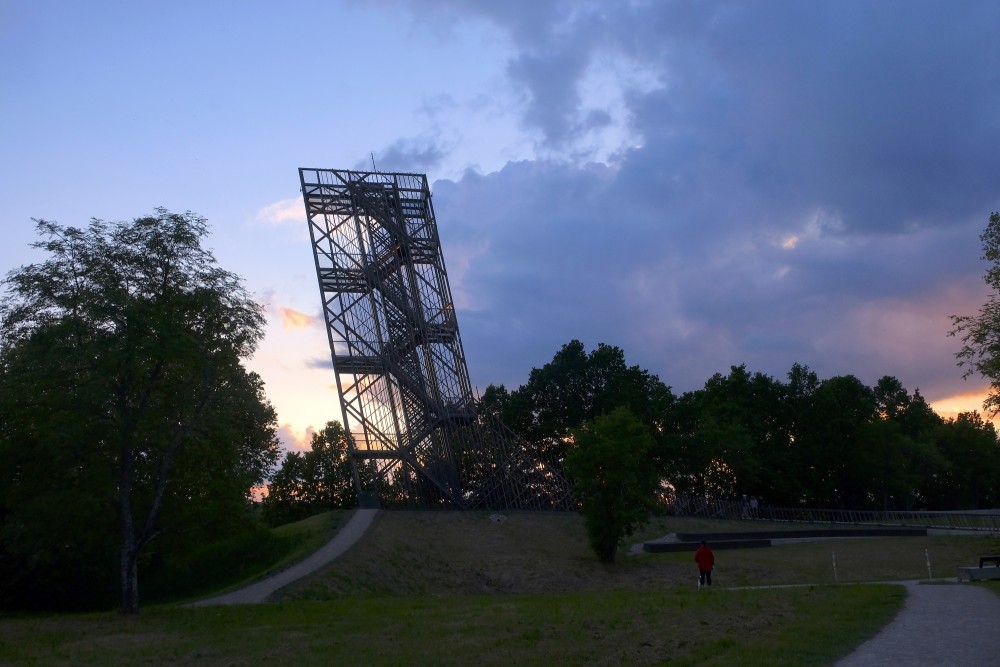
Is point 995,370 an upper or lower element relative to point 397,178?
lower

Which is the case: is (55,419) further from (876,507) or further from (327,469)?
(876,507)

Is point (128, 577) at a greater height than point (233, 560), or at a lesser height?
greater

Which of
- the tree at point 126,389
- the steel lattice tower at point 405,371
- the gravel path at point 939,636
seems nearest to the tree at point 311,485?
the steel lattice tower at point 405,371

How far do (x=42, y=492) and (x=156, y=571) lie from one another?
1649 cm

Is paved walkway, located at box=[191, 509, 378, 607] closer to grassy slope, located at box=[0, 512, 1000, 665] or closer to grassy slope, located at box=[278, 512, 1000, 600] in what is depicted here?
grassy slope, located at box=[278, 512, 1000, 600]

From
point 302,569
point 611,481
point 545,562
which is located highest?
point 611,481

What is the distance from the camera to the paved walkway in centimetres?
2325

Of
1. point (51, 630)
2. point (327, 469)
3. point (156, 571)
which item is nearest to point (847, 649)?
point (51, 630)

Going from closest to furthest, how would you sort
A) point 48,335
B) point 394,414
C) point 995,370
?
point 48,335 → point 995,370 → point 394,414

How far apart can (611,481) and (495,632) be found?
17.7 m

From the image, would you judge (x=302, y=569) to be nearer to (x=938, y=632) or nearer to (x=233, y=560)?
(x=233, y=560)

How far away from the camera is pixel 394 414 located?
43250mm

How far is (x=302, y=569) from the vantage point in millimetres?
27516

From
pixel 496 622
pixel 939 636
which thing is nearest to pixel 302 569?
pixel 496 622
